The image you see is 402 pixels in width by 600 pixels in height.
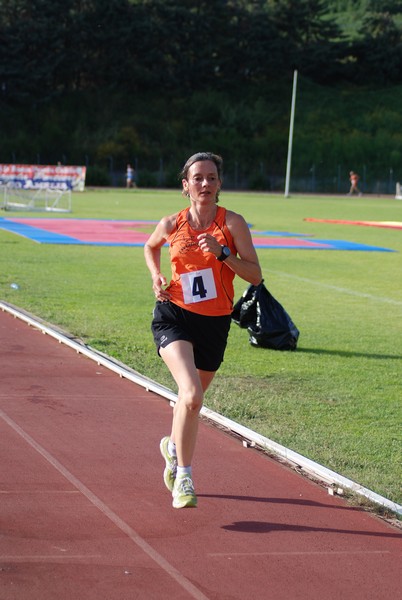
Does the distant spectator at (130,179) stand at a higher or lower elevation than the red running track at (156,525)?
higher

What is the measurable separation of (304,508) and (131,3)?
9699 centimetres

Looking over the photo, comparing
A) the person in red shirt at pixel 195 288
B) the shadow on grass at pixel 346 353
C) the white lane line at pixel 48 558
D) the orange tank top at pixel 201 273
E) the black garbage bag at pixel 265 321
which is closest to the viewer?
the white lane line at pixel 48 558

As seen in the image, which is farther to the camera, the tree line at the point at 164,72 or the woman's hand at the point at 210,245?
the tree line at the point at 164,72

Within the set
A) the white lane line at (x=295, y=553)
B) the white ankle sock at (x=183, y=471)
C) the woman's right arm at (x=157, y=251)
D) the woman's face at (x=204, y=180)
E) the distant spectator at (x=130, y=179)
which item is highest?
the woman's face at (x=204, y=180)

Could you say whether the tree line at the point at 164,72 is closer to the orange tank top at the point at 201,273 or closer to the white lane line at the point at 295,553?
the orange tank top at the point at 201,273

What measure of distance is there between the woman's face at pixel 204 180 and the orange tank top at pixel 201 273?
151 mm

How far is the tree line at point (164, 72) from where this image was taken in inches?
3570

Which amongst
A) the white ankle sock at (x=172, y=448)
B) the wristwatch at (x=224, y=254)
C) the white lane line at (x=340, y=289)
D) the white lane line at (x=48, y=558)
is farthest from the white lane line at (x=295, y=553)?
the white lane line at (x=340, y=289)

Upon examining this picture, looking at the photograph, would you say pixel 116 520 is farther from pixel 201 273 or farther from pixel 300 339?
pixel 300 339

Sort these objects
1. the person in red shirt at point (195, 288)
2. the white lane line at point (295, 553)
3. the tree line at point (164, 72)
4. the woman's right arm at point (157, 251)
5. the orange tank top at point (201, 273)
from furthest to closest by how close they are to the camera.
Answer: the tree line at point (164, 72) < the woman's right arm at point (157, 251) < the orange tank top at point (201, 273) < the person in red shirt at point (195, 288) < the white lane line at point (295, 553)

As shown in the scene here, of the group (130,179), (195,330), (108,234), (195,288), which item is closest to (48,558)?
(195,330)

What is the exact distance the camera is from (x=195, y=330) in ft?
20.4

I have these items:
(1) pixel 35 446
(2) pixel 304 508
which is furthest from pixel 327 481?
(1) pixel 35 446

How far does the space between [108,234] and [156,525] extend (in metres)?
23.2
